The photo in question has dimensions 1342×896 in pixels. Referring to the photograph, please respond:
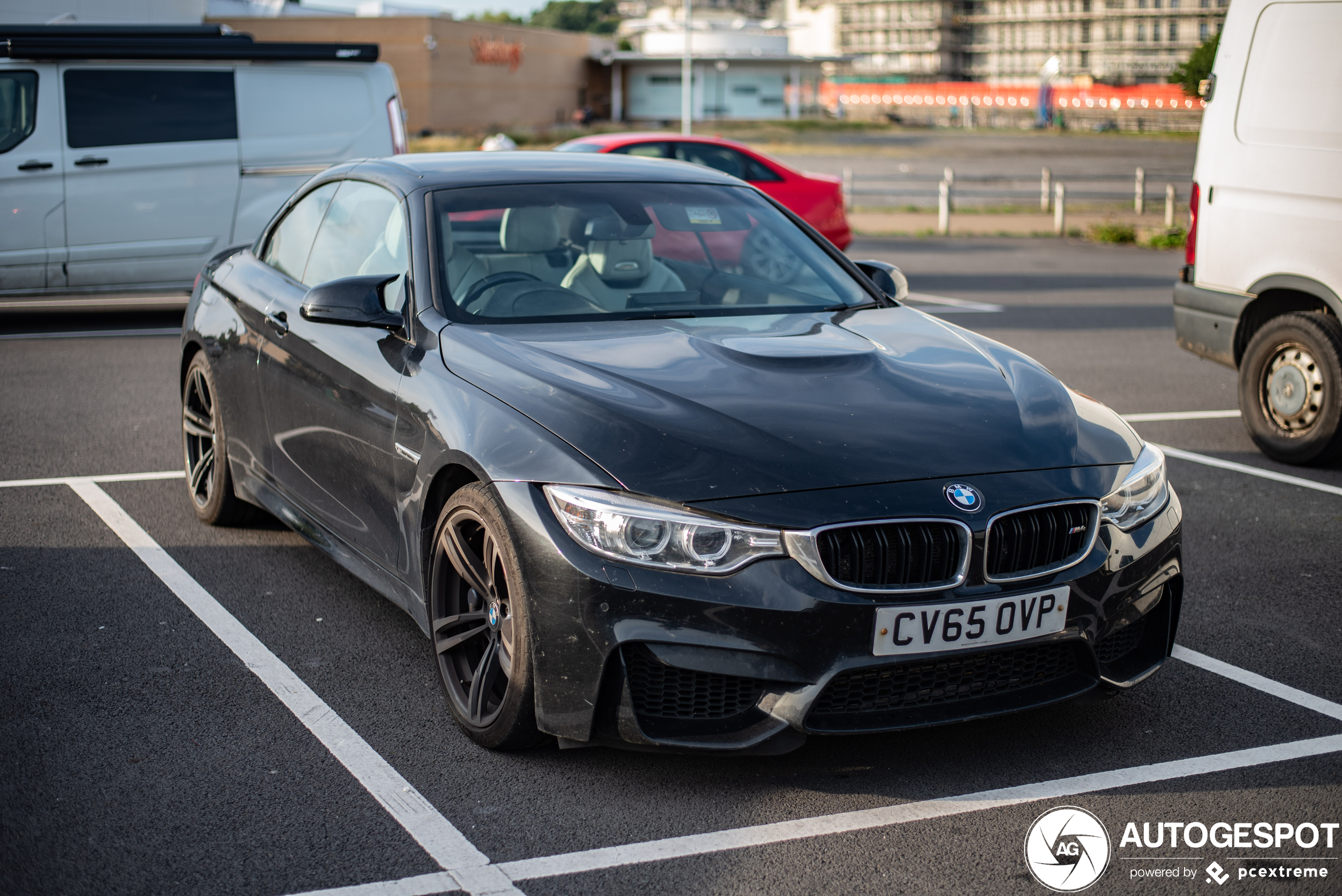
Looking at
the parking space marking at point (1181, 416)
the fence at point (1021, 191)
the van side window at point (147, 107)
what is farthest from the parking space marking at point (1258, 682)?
the fence at point (1021, 191)

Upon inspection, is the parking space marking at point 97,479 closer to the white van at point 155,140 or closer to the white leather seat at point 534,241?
the white leather seat at point 534,241

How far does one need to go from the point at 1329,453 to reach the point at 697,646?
16.8 ft

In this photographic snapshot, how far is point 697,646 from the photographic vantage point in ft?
9.91

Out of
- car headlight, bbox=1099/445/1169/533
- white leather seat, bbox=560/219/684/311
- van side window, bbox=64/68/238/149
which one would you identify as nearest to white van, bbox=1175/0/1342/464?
car headlight, bbox=1099/445/1169/533

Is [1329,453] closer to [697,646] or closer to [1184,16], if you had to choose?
[697,646]

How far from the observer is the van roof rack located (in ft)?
33.9

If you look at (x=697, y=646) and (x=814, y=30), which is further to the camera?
(x=814, y=30)

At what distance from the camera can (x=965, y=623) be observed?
10.1 ft

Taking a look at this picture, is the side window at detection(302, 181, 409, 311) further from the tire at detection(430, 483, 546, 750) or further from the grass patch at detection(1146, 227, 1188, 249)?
the grass patch at detection(1146, 227, 1188, 249)

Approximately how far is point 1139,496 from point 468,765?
190cm

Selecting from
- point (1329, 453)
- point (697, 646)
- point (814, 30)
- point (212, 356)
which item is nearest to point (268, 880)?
point (697, 646)

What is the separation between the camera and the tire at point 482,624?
3.24 meters

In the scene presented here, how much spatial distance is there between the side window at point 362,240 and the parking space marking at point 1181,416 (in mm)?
5064

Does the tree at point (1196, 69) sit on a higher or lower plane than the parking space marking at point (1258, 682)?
higher
